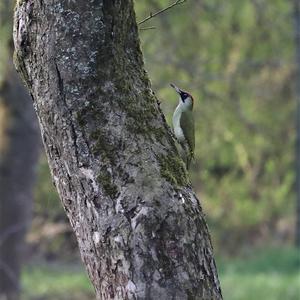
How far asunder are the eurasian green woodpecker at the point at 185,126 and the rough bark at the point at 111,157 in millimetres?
1531

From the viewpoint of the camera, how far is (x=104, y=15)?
3.25 m

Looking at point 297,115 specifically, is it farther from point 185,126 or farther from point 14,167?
point 185,126

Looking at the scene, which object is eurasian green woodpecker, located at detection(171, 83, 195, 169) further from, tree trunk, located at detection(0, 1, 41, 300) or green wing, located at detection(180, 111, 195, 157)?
tree trunk, located at detection(0, 1, 41, 300)

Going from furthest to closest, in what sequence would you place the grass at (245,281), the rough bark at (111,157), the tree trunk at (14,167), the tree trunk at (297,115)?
the tree trunk at (297,115), the tree trunk at (14,167), the grass at (245,281), the rough bark at (111,157)

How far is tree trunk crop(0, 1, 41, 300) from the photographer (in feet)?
35.3

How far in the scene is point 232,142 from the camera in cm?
1378

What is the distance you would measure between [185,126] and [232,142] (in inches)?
345

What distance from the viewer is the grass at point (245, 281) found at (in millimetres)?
10469

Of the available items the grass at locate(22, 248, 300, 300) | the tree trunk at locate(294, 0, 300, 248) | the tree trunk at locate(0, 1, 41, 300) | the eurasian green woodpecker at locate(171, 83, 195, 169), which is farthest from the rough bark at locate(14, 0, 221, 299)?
the tree trunk at locate(294, 0, 300, 248)

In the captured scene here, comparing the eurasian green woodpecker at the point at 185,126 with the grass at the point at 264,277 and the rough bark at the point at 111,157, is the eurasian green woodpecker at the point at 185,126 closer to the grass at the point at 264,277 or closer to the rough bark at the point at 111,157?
the rough bark at the point at 111,157

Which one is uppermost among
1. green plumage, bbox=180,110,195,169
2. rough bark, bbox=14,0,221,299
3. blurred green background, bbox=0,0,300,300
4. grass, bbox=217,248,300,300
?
blurred green background, bbox=0,0,300,300

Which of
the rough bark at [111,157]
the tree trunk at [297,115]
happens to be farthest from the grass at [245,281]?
the rough bark at [111,157]

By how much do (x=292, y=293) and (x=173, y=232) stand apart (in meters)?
7.41

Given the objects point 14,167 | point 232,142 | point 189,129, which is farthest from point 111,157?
point 232,142
